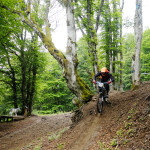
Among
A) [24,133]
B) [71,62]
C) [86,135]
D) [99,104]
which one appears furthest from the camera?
[24,133]

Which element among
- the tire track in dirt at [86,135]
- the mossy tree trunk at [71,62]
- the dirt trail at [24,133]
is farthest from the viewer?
the mossy tree trunk at [71,62]

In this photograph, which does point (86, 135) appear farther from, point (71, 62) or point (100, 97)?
point (71, 62)

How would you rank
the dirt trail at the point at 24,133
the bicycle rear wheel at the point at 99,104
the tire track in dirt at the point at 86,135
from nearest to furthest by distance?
the tire track in dirt at the point at 86,135 → the bicycle rear wheel at the point at 99,104 → the dirt trail at the point at 24,133

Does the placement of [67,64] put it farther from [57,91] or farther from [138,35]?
[57,91]

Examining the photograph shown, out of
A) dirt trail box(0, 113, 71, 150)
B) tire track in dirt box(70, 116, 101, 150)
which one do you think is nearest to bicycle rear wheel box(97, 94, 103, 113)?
tire track in dirt box(70, 116, 101, 150)

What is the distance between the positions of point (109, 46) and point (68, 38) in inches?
269

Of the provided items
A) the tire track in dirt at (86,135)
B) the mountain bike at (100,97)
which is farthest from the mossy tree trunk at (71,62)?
the tire track in dirt at (86,135)

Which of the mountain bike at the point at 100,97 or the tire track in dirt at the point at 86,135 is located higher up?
the mountain bike at the point at 100,97

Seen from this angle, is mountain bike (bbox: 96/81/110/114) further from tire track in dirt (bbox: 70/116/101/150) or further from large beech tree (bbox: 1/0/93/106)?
large beech tree (bbox: 1/0/93/106)

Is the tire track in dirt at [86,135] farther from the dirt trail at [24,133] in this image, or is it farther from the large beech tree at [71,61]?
the dirt trail at [24,133]

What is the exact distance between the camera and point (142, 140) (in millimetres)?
2746

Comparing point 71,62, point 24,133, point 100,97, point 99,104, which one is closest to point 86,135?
point 99,104

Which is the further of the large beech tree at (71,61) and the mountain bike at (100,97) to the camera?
the large beech tree at (71,61)

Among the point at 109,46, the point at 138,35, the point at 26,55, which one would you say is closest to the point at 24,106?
the point at 26,55
